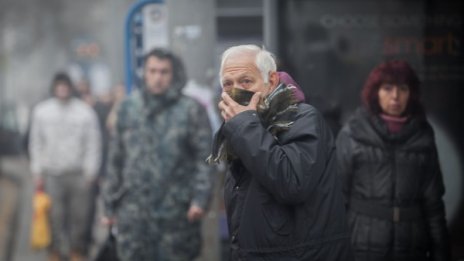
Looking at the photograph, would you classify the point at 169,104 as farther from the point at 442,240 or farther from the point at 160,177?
the point at 442,240

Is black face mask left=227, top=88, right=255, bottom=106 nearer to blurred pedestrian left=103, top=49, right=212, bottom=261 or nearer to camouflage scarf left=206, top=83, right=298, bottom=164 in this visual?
camouflage scarf left=206, top=83, right=298, bottom=164

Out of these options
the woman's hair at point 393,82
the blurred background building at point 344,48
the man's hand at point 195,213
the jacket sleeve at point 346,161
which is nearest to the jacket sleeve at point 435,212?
the woman's hair at point 393,82

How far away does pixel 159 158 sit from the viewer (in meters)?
5.82

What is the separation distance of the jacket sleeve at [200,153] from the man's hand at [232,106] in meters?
2.37

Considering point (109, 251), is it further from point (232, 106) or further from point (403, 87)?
point (232, 106)

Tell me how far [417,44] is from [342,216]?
101 inches

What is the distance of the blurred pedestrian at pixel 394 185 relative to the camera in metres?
4.67

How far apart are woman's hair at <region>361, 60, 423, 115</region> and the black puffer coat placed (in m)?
0.10

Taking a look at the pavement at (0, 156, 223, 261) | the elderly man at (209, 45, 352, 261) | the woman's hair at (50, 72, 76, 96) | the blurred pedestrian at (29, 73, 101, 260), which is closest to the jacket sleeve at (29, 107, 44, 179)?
the blurred pedestrian at (29, 73, 101, 260)

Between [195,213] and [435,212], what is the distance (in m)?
1.70

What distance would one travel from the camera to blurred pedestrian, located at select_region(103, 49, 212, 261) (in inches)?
230

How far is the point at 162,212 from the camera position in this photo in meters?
5.86

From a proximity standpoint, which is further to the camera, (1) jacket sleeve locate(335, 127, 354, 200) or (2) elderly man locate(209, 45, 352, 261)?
(1) jacket sleeve locate(335, 127, 354, 200)

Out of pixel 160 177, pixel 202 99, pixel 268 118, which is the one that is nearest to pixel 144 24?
pixel 202 99
